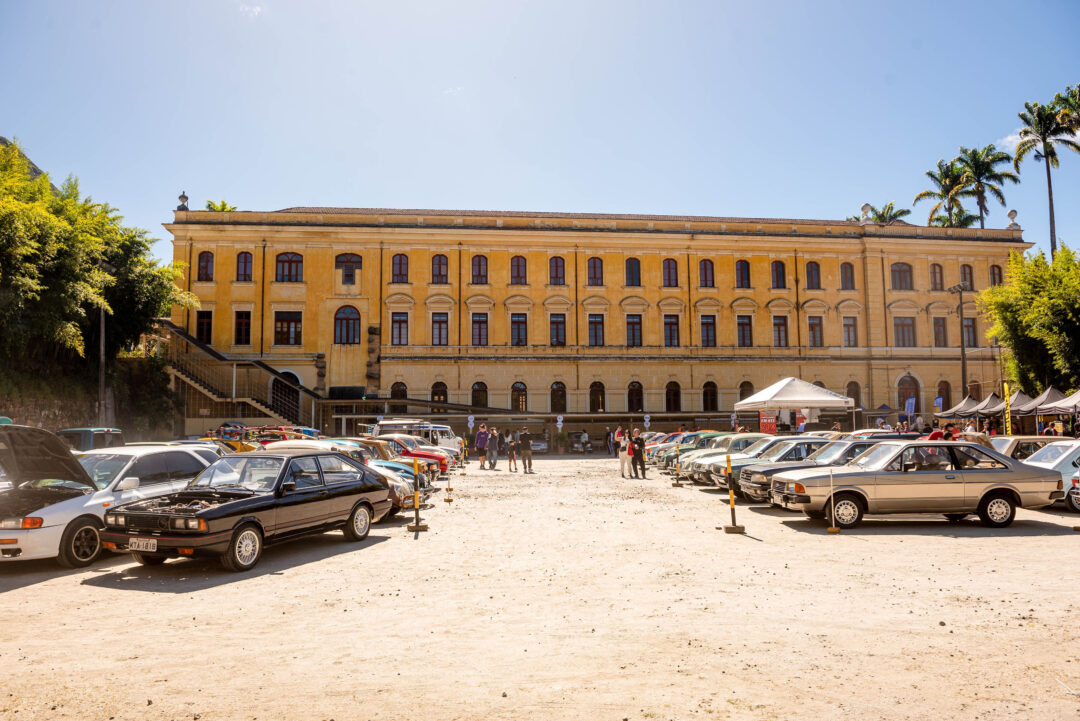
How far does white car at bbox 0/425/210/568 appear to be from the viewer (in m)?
→ 9.06

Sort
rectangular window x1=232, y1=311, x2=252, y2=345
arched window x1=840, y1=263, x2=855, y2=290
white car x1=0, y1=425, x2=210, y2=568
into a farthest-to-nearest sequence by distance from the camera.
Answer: arched window x1=840, y1=263, x2=855, y2=290, rectangular window x1=232, y1=311, x2=252, y2=345, white car x1=0, y1=425, x2=210, y2=568

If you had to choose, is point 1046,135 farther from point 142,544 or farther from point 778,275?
point 142,544

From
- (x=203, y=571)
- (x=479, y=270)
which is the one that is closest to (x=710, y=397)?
(x=479, y=270)

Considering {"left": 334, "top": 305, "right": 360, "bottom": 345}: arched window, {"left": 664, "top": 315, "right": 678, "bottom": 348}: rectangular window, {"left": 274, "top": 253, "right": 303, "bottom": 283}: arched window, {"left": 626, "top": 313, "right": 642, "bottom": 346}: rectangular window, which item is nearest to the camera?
{"left": 334, "top": 305, "right": 360, "bottom": 345}: arched window

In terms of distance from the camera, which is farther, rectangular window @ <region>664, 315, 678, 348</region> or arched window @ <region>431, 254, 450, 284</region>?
rectangular window @ <region>664, 315, 678, 348</region>

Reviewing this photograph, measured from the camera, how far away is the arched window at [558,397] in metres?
44.8

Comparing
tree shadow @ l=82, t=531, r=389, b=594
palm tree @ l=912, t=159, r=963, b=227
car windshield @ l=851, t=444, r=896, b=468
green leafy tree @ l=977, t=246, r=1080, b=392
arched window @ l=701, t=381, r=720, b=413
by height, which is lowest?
tree shadow @ l=82, t=531, r=389, b=594

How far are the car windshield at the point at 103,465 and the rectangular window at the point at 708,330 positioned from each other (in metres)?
39.6

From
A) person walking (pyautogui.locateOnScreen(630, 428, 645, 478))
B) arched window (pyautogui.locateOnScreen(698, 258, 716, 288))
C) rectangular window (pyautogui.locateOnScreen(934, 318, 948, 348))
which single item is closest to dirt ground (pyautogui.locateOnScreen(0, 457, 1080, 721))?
person walking (pyautogui.locateOnScreen(630, 428, 645, 478))

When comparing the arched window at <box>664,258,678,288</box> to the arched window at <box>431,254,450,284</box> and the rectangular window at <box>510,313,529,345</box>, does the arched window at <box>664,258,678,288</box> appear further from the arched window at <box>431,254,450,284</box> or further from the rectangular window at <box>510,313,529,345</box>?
the arched window at <box>431,254,450,284</box>

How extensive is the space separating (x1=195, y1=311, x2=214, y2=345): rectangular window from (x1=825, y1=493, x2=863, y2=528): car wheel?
3961cm

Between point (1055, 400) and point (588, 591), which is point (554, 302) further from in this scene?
point (588, 591)

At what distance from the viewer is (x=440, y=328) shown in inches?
1762

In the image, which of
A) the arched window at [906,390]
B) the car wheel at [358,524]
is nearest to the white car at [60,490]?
the car wheel at [358,524]
